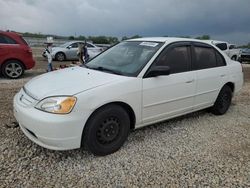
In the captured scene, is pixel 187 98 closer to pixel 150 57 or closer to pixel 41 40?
→ pixel 150 57

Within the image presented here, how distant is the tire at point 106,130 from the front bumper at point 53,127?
0.44ft

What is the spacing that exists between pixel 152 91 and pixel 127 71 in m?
0.47

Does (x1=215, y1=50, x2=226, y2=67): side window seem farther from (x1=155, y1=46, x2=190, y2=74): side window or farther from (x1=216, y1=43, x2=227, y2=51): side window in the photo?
(x1=216, y1=43, x2=227, y2=51): side window

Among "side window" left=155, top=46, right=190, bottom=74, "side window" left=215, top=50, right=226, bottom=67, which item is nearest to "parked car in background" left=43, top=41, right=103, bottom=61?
"side window" left=215, top=50, right=226, bottom=67

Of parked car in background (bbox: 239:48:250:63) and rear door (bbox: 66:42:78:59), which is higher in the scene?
rear door (bbox: 66:42:78:59)

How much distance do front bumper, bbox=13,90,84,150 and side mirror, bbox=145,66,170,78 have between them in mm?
1235

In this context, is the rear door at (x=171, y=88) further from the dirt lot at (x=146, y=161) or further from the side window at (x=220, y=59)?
the side window at (x=220, y=59)

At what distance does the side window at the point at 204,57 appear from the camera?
438 centimetres

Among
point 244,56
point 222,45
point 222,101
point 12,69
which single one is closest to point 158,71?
point 222,101

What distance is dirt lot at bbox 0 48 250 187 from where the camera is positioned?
2.75 m

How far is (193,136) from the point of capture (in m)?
3.98

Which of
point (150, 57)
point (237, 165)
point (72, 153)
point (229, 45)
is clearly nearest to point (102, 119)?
point (72, 153)

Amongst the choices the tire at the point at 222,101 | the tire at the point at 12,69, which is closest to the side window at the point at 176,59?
the tire at the point at 222,101

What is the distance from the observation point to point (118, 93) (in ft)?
10.4
